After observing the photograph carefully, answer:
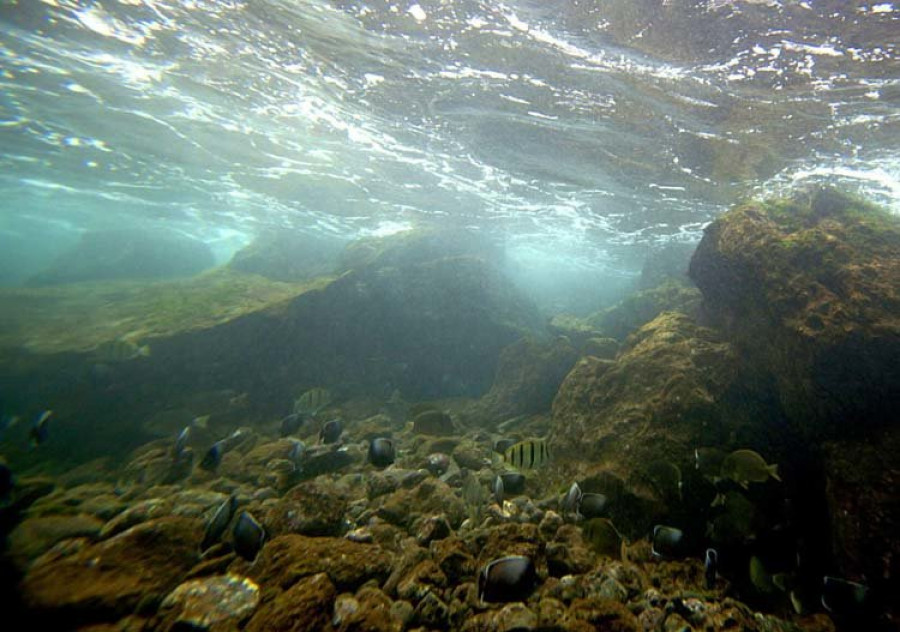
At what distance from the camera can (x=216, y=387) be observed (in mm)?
14859

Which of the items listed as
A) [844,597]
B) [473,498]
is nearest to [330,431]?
[473,498]

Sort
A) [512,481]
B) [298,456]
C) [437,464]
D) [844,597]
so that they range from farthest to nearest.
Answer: [437,464], [298,456], [512,481], [844,597]

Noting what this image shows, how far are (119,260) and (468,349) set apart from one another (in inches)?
1343

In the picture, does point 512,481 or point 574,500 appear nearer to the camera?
point 574,500

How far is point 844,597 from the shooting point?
149 inches

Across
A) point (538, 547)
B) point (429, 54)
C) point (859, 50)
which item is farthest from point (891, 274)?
point (429, 54)

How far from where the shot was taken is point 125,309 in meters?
18.8

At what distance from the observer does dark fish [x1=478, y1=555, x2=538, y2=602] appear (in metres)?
3.31

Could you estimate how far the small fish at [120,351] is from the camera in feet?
42.9

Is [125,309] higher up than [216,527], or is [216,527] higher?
[216,527]

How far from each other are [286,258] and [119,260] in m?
16.6

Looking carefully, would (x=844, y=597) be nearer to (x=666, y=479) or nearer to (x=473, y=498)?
(x=666, y=479)

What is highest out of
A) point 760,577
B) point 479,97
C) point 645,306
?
point 479,97

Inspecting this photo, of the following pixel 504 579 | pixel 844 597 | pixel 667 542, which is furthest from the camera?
pixel 667 542
